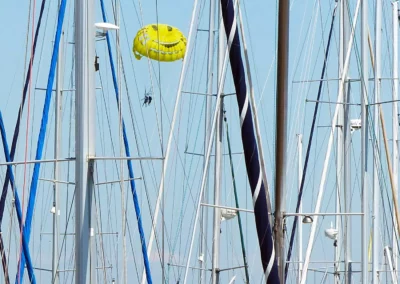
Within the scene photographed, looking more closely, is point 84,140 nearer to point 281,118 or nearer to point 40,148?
point 281,118

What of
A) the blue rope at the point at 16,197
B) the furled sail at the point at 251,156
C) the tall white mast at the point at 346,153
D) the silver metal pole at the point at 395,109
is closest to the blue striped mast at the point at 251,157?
the furled sail at the point at 251,156

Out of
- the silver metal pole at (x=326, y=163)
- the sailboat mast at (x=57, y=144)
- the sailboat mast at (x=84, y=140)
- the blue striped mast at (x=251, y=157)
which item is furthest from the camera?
the sailboat mast at (x=57, y=144)

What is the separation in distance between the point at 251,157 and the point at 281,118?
19.4 inches

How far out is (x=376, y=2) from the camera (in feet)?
61.3

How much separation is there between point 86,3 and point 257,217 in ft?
8.48

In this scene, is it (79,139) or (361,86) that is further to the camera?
(361,86)

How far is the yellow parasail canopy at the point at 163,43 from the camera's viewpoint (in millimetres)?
21094

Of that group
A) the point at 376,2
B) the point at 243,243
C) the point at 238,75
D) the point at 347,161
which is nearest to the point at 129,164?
the point at 243,243

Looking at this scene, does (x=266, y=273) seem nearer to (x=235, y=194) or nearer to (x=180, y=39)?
(x=235, y=194)

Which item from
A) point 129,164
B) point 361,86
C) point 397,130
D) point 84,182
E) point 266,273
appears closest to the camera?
point 84,182

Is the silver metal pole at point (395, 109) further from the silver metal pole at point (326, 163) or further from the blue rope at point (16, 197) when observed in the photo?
the blue rope at point (16, 197)

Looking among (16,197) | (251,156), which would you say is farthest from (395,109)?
(251,156)

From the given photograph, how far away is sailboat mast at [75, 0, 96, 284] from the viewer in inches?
371

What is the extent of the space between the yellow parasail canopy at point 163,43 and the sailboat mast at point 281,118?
32.8 ft
